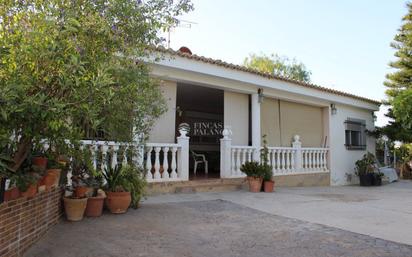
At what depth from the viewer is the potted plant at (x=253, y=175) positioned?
353 inches

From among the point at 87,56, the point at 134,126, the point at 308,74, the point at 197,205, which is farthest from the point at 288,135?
the point at 308,74

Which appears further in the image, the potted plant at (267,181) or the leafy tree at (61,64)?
the potted plant at (267,181)

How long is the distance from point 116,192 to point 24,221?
6.72 feet

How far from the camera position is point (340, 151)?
42.5 feet

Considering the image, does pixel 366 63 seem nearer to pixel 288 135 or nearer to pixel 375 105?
pixel 375 105

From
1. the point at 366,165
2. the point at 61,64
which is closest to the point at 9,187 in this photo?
the point at 61,64

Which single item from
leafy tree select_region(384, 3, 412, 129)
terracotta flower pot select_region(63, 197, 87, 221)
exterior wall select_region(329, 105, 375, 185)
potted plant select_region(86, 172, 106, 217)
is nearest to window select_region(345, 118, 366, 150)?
exterior wall select_region(329, 105, 375, 185)

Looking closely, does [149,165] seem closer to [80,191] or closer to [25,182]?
[80,191]

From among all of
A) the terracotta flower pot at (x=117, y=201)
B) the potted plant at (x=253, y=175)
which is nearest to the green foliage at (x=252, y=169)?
the potted plant at (x=253, y=175)

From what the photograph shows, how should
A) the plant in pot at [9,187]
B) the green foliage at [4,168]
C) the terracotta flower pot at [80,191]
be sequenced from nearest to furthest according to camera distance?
the green foliage at [4,168], the plant in pot at [9,187], the terracotta flower pot at [80,191]

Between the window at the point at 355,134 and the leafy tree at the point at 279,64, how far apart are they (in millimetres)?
24344

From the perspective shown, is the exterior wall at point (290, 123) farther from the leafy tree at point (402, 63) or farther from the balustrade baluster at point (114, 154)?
the balustrade baluster at point (114, 154)

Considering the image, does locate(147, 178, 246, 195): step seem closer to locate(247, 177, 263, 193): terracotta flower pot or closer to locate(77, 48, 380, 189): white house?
locate(77, 48, 380, 189): white house

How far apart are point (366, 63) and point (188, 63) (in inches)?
491
